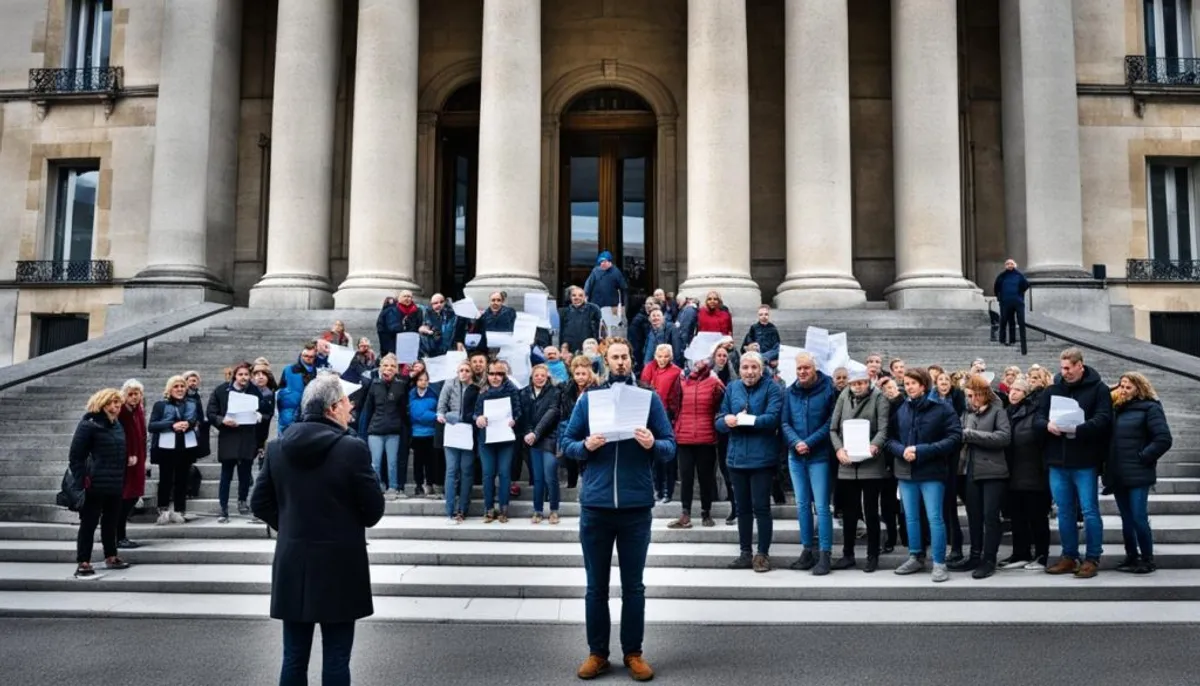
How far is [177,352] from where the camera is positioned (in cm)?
1845

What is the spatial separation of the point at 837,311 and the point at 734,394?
10.8m

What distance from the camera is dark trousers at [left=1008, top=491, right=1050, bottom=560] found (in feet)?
33.0

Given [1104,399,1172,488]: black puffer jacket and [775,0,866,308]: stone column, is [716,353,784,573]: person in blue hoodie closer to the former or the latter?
[1104,399,1172,488]: black puffer jacket

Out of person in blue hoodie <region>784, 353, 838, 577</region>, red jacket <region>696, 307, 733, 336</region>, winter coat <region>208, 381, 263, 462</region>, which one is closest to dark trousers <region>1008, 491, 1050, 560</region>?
person in blue hoodie <region>784, 353, 838, 577</region>

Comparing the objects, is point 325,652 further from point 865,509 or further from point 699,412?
point 699,412

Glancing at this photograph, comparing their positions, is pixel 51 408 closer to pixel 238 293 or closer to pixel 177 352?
pixel 177 352

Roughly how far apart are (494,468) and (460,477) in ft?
1.39

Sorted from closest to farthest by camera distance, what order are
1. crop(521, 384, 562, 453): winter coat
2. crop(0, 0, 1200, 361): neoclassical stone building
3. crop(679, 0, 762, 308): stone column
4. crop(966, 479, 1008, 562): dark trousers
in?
crop(966, 479, 1008, 562): dark trousers
crop(521, 384, 562, 453): winter coat
crop(679, 0, 762, 308): stone column
crop(0, 0, 1200, 361): neoclassical stone building

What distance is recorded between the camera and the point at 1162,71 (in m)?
25.8

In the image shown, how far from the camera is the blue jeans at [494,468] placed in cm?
1170

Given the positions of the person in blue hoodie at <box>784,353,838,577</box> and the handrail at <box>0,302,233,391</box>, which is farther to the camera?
the handrail at <box>0,302,233,391</box>

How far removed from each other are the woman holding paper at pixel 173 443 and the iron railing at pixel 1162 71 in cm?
2445

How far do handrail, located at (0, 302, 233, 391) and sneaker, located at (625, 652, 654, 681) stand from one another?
13010 millimetres

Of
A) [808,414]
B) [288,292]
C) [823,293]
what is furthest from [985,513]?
[288,292]
